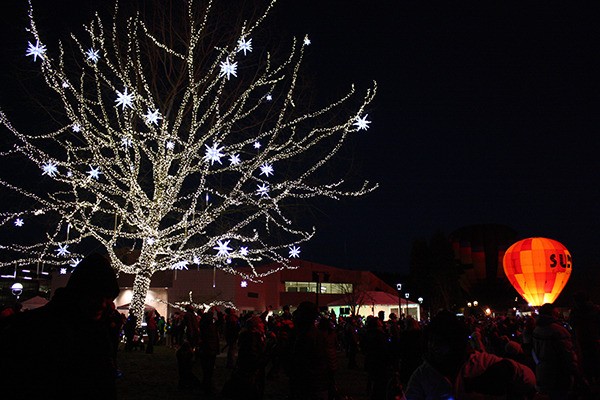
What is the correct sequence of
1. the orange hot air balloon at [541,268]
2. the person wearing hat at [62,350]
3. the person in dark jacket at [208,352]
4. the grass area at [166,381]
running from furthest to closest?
1. the orange hot air balloon at [541,268]
2. the person in dark jacket at [208,352]
3. the grass area at [166,381]
4. the person wearing hat at [62,350]

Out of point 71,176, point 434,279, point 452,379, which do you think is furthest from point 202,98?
point 434,279

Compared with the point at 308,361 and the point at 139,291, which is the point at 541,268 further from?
the point at 308,361

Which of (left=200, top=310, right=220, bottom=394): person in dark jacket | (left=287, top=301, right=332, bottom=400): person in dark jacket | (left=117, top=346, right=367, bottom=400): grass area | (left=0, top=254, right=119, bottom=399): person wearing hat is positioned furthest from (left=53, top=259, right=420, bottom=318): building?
(left=0, top=254, right=119, bottom=399): person wearing hat

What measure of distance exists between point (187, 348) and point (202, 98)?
809 cm

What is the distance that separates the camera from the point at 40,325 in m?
2.17

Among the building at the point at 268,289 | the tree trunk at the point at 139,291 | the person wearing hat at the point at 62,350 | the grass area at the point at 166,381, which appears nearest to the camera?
the person wearing hat at the point at 62,350

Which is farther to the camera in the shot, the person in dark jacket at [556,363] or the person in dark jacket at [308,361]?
the person in dark jacket at [556,363]

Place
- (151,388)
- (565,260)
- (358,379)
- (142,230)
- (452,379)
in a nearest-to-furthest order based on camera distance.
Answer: (452,379), (151,388), (358,379), (142,230), (565,260)

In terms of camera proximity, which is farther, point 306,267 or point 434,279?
point 434,279

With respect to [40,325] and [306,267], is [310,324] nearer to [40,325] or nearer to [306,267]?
[40,325]

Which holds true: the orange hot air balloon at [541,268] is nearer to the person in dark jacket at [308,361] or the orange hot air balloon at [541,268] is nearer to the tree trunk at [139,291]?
the tree trunk at [139,291]

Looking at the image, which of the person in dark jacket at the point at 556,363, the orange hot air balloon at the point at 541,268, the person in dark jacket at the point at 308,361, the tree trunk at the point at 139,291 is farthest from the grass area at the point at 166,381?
the orange hot air balloon at the point at 541,268

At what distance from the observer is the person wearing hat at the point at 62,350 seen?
2090mm

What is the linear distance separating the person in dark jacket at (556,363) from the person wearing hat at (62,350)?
227 inches
